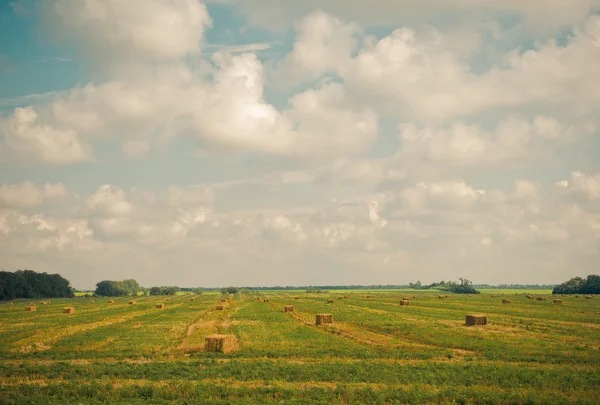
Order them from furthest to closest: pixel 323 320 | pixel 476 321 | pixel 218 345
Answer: pixel 323 320 < pixel 476 321 < pixel 218 345

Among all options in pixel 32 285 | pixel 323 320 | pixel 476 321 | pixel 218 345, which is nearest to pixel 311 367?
pixel 218 345

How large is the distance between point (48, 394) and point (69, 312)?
5498cm

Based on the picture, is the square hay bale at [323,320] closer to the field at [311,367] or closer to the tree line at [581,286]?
the field at [311,367]

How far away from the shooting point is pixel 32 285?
158 metres

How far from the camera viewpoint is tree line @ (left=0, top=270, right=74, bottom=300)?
13938 centimetres

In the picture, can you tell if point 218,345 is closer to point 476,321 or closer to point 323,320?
point 323,320

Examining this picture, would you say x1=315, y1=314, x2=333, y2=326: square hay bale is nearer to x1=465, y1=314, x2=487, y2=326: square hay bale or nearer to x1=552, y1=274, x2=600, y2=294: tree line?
x1=465, y1=314, x2=487, y2=326: square hay bale

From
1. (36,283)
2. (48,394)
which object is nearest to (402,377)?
(48,394)

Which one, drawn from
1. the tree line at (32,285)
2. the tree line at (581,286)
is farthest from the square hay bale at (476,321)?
the tree line at (32,285)

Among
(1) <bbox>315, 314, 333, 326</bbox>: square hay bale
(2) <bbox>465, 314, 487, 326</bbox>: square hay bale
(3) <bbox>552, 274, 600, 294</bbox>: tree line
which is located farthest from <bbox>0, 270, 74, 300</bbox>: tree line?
(3) <bbox>552, 274, 600, 294</bbox>: tree line

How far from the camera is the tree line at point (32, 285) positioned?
457 feet

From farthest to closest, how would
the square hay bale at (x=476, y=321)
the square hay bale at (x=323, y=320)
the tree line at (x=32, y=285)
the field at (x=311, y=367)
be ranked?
the tree line at (x=32, y=285) < the square hay bale at (x=323, y=320) < the square hay bale at (x=476, y=321) < the field at (x=311, y=367)

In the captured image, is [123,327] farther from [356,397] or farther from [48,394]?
[356,397]

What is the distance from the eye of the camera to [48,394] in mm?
17516
